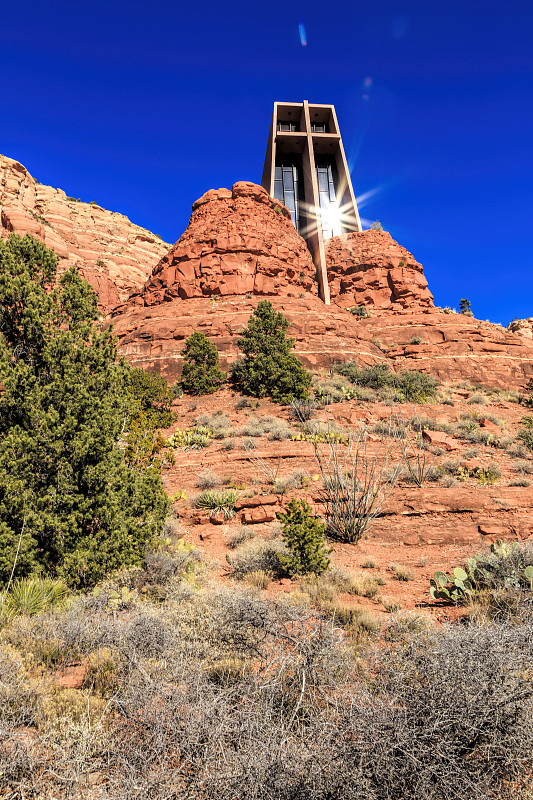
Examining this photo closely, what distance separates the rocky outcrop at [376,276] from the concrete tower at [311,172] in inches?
114

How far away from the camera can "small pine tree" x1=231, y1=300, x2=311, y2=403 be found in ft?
65.5

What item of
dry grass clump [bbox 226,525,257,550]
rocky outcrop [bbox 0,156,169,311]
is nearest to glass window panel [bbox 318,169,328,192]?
rocky outcrop [bbox 0,156,169,311]

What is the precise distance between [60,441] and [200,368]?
672 inches

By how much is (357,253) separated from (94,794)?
42.6m

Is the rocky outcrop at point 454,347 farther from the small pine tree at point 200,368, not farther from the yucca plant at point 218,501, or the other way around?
the yucca plant at point 218,501

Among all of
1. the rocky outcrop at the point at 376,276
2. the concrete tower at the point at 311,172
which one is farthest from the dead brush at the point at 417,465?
the concrete tower at the point at 311,172

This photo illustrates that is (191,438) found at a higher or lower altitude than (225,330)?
lower

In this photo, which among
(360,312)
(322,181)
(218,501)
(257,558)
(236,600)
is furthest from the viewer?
(322,181)

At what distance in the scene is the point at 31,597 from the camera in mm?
4668

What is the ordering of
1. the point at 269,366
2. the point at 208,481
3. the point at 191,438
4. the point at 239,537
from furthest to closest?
the point at 269,366 → the point at 191,438 → the point at 208,481 → the point at 239,537

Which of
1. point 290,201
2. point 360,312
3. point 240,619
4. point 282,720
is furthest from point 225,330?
point 282,720

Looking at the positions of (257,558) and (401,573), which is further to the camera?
(257,558)

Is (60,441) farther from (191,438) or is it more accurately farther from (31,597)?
(191,438)

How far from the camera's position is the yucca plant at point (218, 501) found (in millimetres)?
9490
